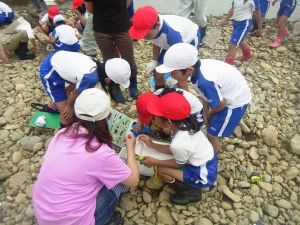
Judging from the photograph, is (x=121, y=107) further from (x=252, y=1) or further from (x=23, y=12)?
(x=23, y=12)

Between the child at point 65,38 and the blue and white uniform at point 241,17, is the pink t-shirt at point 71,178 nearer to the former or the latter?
the child at point 65,38

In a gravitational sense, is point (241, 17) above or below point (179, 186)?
above

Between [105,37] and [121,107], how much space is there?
0.92 meters

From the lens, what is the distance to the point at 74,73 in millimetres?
3289

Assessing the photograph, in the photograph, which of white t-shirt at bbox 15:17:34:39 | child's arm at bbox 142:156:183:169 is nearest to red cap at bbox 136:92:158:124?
child's arm at bbox 142:156:183:169

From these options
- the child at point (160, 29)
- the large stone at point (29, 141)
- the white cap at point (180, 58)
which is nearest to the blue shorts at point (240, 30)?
the child at point (160, 29)

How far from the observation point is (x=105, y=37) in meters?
3.95

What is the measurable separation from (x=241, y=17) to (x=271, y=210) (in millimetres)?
2948

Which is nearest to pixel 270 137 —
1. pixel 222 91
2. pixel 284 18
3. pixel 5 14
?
pixel 222 91

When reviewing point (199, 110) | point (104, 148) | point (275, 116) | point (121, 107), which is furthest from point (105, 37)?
point (275, 116)

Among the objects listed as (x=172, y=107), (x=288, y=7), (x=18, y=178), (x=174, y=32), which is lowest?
(x=18, y=178)

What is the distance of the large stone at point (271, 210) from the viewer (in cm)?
295

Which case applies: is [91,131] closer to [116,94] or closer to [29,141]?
[29,141]

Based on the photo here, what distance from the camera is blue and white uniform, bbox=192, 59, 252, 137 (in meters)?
2.79
